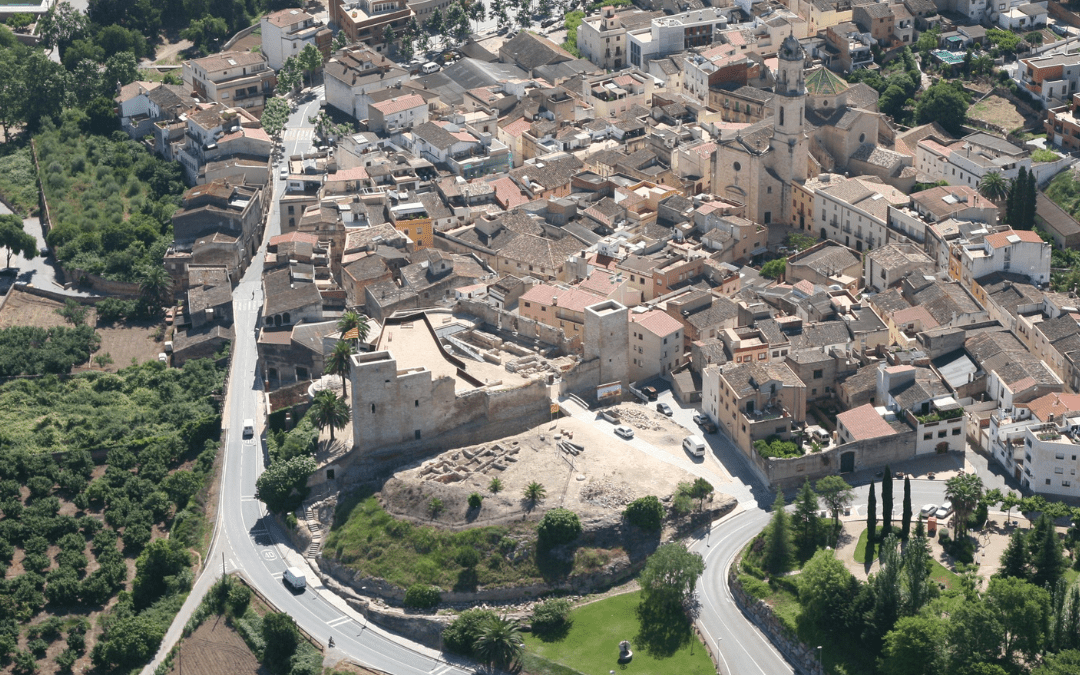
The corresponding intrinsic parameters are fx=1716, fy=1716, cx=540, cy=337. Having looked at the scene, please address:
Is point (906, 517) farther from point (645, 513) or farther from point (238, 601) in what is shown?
point (238, 601)

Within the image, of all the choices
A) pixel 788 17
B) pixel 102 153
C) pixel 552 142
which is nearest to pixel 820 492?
pixel 552 142

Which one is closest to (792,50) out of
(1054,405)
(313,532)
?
(1054,405)

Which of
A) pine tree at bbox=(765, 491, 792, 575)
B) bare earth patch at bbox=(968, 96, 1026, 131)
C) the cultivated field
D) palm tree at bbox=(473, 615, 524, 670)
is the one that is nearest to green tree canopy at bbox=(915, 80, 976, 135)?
bare earth patch at bbox=(968, 96, 1026, 131)

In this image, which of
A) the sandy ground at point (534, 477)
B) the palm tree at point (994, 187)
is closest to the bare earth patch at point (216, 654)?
the sandy ground at point (534, 477)

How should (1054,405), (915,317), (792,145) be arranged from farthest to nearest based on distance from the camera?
(792,145) → (915,317) → (1054,405)

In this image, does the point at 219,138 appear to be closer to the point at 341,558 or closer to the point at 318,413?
the point at 318,413
